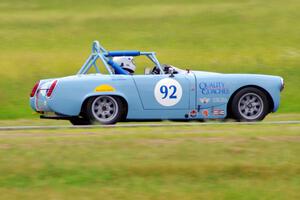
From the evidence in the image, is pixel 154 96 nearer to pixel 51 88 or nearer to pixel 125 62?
pixel 125 62

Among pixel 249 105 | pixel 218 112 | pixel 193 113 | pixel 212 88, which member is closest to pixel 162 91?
pixel 193 113

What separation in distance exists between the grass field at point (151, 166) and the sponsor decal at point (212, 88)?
317 cm

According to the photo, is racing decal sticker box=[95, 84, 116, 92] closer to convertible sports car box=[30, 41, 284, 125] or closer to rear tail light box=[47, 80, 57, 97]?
convertible sports car box=[30, 41, 284, 125]

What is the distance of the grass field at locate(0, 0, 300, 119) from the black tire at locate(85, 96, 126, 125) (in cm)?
604

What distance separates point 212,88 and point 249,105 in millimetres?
759

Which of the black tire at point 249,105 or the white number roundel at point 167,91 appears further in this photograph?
the black tire at point 249,105

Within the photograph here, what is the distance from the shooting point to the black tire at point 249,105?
48.1ft

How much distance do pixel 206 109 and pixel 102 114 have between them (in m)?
1.80

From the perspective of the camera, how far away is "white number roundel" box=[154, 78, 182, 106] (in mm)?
14375

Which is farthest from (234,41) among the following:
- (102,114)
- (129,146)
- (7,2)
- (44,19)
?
(129,146)

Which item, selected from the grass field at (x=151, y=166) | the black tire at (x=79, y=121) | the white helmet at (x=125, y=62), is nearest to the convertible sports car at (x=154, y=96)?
the black tire at (x=79, y=121)

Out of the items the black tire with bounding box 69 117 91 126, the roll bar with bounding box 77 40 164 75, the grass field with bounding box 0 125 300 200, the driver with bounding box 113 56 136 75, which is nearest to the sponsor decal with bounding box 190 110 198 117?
the roll bar with bounding box 77 40 164 75

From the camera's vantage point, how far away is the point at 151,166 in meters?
9.70

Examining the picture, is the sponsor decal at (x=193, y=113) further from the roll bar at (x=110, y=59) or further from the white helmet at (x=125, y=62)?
the white helmet at (x=125, y=62)
